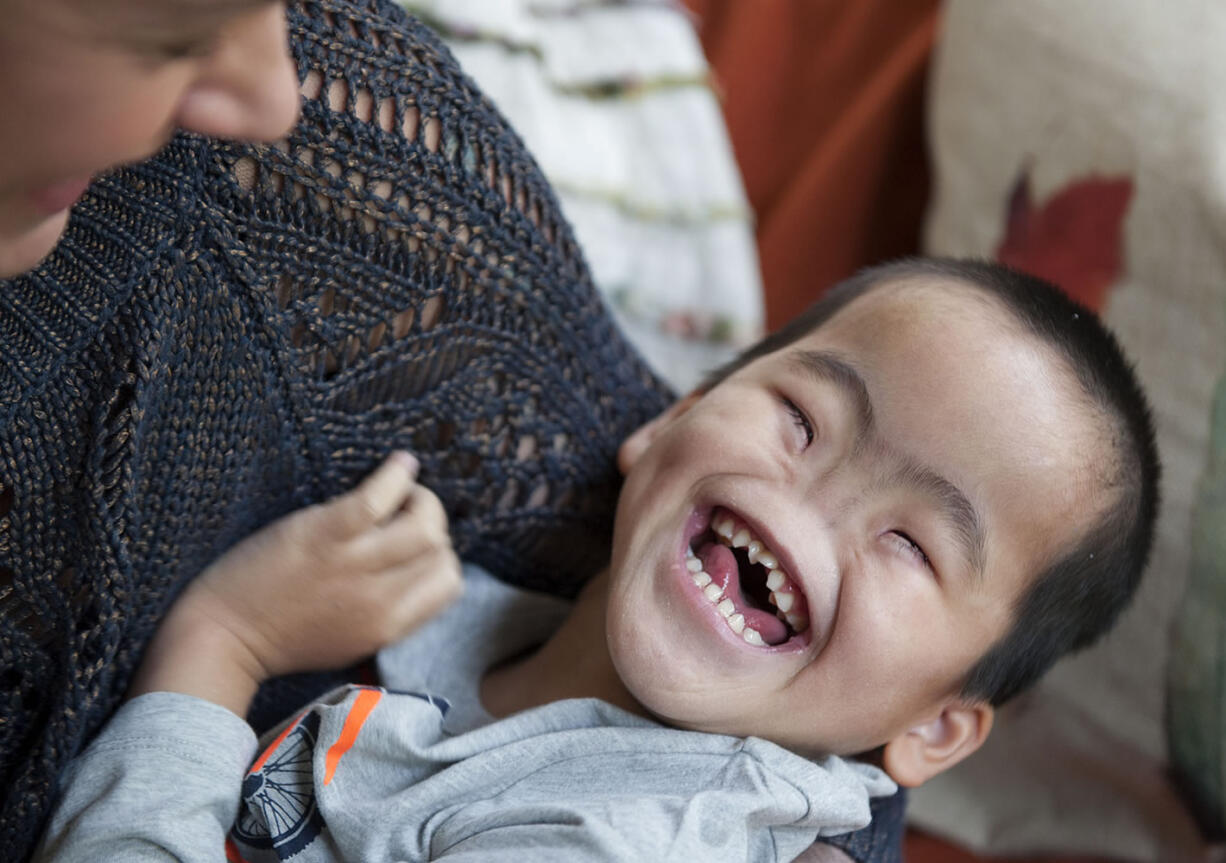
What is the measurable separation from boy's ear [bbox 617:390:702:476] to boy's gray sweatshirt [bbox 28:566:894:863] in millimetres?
220

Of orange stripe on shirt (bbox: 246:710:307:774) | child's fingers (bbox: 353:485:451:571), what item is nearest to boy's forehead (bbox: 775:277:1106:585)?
child's fingers (bbox: 353:485:451:571)

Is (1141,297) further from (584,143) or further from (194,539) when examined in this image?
(194,539)

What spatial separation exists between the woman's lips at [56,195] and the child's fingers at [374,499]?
1.17ft

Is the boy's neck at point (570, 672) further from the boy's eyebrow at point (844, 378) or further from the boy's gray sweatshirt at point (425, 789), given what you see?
the boy's eyebrow at point (844, 378)

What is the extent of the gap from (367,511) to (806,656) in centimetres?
33

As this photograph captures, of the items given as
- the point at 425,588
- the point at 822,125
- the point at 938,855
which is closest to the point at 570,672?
the point at 425,588

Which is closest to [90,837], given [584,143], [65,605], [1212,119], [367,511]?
[65,605]

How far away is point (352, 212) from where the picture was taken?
2.35 feet

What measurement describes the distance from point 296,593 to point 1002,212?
0.93 metres

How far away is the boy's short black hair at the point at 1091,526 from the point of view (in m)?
0.81

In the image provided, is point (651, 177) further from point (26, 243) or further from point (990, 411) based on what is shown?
point (26, 243)

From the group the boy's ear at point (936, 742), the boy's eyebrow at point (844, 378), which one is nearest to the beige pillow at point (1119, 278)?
the boy's ear at point (936, 742)

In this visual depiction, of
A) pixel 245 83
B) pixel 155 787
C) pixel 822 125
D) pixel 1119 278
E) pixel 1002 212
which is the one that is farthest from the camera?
pixel 822 125

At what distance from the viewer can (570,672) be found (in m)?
0.86
